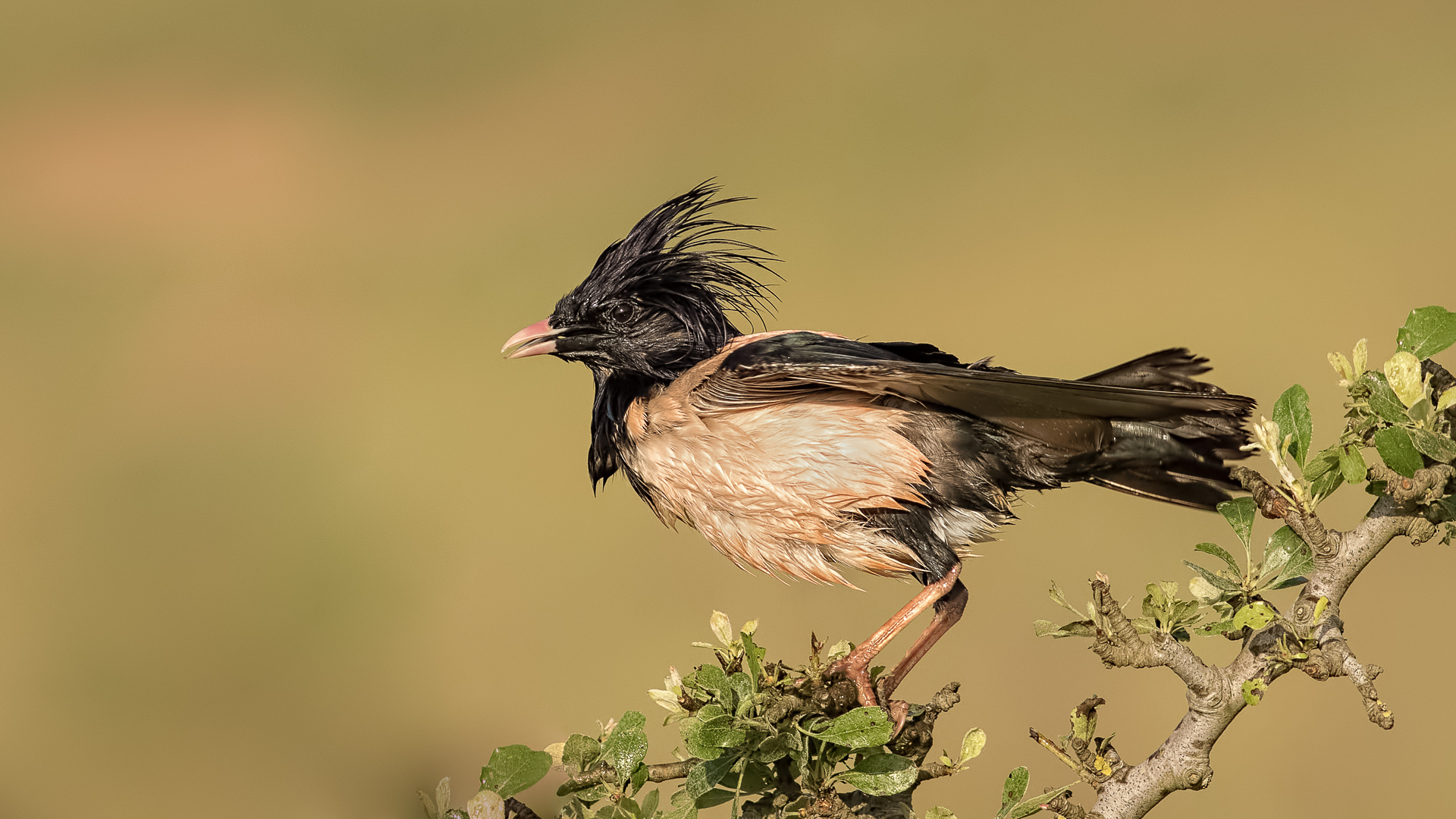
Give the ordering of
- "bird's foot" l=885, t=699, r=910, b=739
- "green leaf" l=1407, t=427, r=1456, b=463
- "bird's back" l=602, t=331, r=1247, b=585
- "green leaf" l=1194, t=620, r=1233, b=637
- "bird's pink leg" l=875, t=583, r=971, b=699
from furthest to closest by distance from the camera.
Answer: "bird's pink leg" l=875, t=583, r=971, b=699 < "bird's back" l=602, t=331, r=1247, b=585 < "bird's foot" l=885, t=699, r=910, b=739 < "green leaf" l=1194, t=620, r=1233, b=637 < "green leaf" l=1407, t=427, r=1456, b=463

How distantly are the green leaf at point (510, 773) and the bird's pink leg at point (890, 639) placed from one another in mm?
622

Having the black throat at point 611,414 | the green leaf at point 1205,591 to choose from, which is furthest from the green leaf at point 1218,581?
the black throat at point 611,414

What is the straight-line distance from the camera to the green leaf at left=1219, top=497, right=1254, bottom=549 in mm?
2299

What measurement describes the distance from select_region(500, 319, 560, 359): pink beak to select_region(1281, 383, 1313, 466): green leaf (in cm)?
167

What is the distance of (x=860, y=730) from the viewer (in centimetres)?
205

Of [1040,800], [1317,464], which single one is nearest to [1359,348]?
[1317,464]

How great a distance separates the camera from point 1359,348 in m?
2.15

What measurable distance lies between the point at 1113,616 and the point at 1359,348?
0.70 meters

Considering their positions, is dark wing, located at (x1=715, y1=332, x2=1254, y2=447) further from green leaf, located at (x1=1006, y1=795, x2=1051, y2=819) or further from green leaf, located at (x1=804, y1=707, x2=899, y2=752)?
green leaf, located at (x1=1006, y1=795, x2=1051, y2=819)

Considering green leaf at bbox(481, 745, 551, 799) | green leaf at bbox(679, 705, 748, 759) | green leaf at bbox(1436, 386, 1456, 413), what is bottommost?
green leaf at bbox(481, 745, 551, 799)

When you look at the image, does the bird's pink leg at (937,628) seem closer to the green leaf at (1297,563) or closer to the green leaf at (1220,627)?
the green leaf at (1220,627)

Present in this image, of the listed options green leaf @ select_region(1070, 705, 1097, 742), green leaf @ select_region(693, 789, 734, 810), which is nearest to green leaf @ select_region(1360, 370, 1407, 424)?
green leaf @ select_region(1070, 705, 1097, 742)

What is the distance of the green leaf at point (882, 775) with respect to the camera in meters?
2.12

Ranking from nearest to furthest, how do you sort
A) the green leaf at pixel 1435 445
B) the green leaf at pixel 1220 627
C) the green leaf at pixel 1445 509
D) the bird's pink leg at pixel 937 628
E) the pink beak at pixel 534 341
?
the green leaf at pixel 1435 445 < the green leaf at pixel 1445 509 < the green leaf at pixel 1220 627 < the bird's pink leg at pixel 937 628 < the pink beak at pixel 534 341
